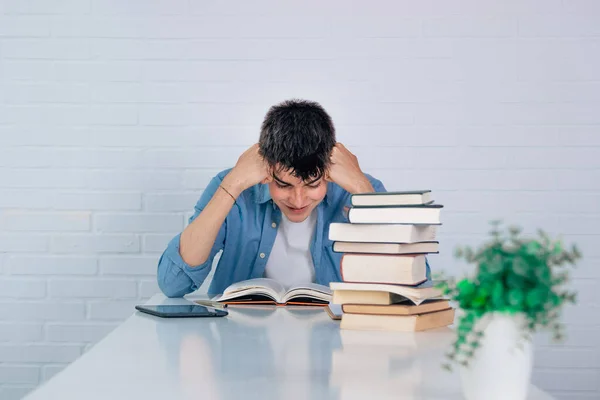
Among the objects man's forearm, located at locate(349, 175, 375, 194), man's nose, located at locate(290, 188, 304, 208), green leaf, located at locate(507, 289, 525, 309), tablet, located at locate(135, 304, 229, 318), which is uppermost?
man's forearm, located at locate(349, 175, 375, 194)

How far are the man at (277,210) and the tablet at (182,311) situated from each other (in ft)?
1.28

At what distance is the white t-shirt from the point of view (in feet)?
8.59

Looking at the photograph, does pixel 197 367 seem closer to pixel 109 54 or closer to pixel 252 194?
pixel 252 194

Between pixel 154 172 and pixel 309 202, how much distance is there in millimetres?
1161

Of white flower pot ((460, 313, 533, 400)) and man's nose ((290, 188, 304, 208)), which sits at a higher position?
man's nose ((290, 188, 304, 208))

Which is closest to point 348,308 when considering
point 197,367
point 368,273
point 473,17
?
point 368,273

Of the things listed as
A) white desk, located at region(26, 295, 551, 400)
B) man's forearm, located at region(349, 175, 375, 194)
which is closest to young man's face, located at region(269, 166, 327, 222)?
man's forearm, located at region(349, 175, 375, 194)

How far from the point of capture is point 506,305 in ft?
3.22

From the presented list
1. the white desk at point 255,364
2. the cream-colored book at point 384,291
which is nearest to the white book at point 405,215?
the cream-colored book at point 384,291

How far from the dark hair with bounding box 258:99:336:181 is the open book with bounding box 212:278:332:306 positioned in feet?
1.07

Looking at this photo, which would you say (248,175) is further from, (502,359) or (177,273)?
(502,359)

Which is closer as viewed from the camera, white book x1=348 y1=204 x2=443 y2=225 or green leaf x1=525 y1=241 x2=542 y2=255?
green leaf x1=525 y1=241 x2=542 y2=255

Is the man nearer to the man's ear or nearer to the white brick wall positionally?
the man's ear

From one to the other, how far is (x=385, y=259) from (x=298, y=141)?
2.18ft
